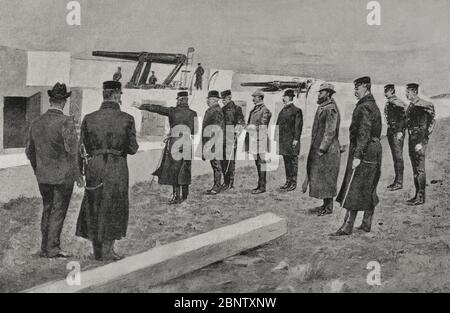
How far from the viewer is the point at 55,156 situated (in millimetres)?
5477

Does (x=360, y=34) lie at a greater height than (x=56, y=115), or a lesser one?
greater

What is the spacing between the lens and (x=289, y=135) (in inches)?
247

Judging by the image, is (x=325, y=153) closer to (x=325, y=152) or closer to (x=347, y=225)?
(x=325, y=152)

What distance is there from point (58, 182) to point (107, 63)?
1.39 metres

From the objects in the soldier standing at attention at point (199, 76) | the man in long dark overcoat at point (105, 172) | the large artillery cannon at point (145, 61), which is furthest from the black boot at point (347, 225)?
the large artillery cannon at point (145, 61)

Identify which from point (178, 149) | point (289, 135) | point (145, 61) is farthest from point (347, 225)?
point (145, 61)

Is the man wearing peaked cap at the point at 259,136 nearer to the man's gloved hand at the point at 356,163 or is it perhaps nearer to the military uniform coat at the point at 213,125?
the military uniform coat at the point at 213,125

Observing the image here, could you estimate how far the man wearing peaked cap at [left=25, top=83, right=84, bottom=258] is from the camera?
215 inches

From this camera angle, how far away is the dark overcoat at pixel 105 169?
535 centimetres

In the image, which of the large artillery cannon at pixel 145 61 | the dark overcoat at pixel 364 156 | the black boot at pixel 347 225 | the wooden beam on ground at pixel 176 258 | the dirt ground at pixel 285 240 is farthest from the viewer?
the large artillery cannon at pixel 145 61

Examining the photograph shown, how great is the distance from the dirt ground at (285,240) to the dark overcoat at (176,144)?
155mm
